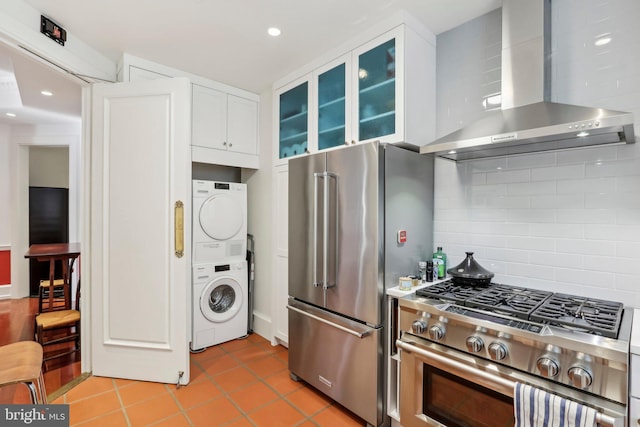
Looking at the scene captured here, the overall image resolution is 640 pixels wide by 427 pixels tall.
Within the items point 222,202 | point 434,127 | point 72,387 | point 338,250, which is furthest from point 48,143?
point 434,127

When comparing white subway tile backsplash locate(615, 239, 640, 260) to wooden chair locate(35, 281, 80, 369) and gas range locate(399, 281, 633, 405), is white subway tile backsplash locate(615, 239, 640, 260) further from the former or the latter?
wooden chair locate(35, 281, 80, 369)

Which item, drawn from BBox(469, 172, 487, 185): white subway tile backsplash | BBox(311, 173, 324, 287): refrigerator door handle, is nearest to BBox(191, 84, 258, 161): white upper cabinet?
BBox(311, 173, 324, 287): refrigerator door handle

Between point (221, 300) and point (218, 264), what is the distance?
0.43 m

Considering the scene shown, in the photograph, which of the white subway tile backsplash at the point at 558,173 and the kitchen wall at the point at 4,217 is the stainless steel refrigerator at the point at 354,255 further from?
the kitchen wall at the point at 4,217

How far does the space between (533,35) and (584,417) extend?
1.82 meters

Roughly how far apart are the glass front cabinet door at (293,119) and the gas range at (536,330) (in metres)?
1.64

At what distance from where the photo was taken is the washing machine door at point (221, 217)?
3.00 meters

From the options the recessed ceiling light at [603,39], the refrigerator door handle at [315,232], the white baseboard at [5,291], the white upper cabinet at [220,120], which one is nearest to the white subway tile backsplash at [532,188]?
the recessed ceiling light at [603,39]

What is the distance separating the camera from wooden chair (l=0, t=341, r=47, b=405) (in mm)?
1457

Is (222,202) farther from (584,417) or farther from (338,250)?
(584,417)

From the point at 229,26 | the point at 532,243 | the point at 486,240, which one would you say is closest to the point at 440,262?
the point at 486,240

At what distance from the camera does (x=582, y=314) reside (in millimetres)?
1384

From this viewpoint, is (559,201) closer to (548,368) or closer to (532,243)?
(532,243)

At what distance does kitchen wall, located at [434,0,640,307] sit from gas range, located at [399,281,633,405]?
0.19m
